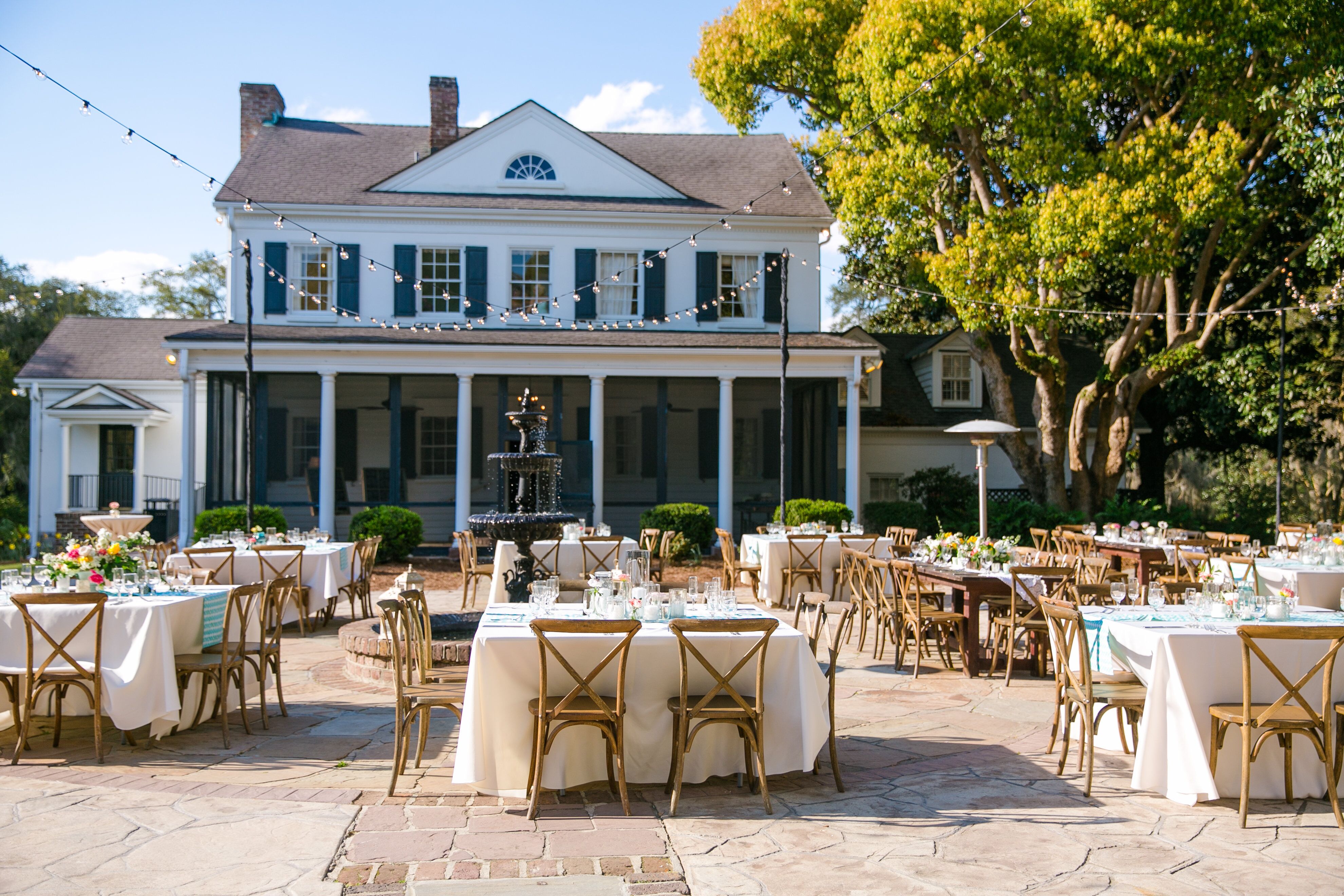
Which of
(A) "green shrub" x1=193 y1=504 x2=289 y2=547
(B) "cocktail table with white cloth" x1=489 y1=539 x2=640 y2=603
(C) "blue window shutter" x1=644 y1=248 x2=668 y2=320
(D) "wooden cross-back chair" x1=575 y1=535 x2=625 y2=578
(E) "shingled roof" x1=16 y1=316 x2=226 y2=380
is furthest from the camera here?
(E) "shingled roof" x1=16 y1=316 x2=226 y2=380

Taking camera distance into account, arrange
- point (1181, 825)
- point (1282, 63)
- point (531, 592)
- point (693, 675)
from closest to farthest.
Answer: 1. point (1181, 825)
2. point (693, 675)
3. point (531, 592)
4. point (1282, 63)

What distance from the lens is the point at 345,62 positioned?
1131 cm

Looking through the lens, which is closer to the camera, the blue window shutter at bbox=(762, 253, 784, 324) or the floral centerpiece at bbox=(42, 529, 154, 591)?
the floral centerpiece at bbox=(42, 529, 154, 591)

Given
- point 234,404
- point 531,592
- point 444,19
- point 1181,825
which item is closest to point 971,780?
point 1181,825

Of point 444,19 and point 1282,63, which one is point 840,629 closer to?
point 444,19

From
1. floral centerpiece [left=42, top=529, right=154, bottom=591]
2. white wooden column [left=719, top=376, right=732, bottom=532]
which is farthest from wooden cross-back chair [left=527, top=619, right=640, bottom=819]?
white wooden column [left=719, top=376, right=732, bottom=532]

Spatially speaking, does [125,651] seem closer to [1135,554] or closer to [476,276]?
[1135,554]

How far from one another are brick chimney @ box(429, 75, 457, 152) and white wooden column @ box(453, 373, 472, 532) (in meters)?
5.90

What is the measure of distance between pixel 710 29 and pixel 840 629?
18362 mm

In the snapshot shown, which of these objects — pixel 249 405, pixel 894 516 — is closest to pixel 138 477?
pixel 249 405

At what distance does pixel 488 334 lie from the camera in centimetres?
2019

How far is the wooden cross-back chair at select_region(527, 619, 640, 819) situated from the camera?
5191 millimetres

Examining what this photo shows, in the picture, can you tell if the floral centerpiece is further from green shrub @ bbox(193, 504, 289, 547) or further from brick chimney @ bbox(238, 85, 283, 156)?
brick chimney @ bbox(238, 85, 283, 156)

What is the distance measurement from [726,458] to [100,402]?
13.9 m
